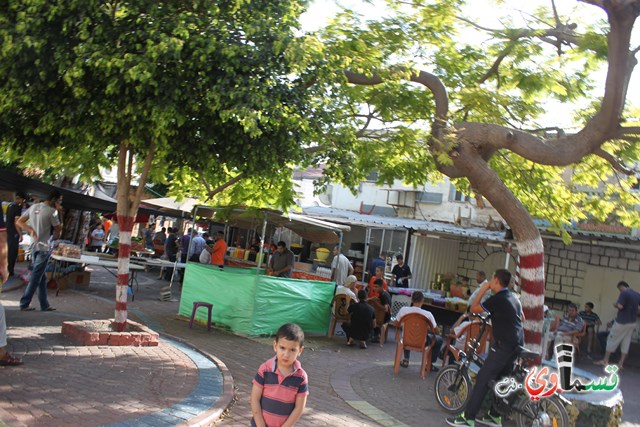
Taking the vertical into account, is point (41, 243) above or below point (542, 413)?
above

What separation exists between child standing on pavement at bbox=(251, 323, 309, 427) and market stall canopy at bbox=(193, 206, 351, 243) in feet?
29.3

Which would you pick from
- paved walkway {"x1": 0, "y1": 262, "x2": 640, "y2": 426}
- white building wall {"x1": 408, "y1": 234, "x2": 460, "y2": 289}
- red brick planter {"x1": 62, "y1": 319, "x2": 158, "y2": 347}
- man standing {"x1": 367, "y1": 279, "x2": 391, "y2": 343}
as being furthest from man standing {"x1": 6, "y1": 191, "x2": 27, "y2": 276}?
white building wall {"x1": 408, "y1": 234, "x2": 460, "y2": 289}

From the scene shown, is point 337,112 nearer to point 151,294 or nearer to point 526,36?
point 526,36

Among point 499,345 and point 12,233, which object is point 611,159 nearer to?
point 499,345

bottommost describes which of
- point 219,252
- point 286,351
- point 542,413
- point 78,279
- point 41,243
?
point 78,279

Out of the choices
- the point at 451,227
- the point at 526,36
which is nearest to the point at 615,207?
the point at 526,36

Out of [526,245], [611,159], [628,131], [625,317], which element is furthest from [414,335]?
[625,317]

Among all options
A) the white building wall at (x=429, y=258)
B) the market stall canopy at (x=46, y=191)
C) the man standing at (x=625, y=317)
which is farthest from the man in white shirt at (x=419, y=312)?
the white building wall at (x=429, y=258)

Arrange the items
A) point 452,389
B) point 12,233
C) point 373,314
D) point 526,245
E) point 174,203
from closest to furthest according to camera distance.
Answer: point 452,389
point 526,245
point 373,314
point 12,233
point 174,203

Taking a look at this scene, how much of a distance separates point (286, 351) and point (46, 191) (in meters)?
14.2

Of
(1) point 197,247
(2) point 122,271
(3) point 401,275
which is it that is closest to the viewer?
(2) point 122,271

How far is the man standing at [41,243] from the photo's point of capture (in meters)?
10.8

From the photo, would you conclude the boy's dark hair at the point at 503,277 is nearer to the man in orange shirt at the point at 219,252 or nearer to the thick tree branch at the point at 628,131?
the thick tree branch at the point at 628,131

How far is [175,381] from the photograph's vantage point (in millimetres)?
7422
